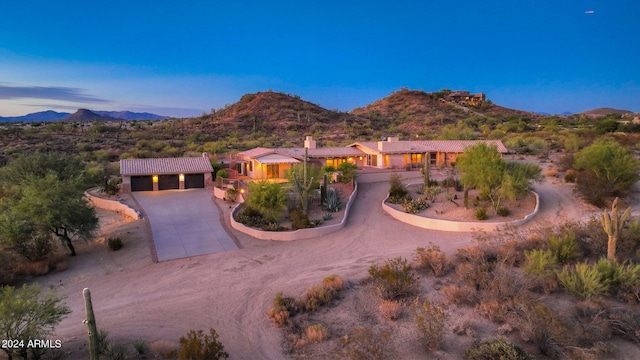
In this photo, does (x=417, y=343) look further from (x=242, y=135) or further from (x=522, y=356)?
(x=242, y=135)

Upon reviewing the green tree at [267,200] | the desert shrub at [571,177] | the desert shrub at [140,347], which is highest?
the desert shrub at [571,177]

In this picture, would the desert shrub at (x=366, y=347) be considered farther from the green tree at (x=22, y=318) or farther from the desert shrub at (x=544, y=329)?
the green tree at (x=22, y=318)

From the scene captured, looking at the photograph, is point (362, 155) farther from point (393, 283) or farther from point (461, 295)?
point (461, 295)

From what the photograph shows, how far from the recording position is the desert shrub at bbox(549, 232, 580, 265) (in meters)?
14.8

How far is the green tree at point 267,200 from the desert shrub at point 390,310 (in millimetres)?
10706

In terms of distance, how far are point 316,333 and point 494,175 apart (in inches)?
629

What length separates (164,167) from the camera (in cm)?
3047

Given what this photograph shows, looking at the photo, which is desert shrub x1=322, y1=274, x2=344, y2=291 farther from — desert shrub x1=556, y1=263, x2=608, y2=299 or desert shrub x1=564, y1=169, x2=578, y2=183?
desert shrub x1=564, y1=169, x2=578, y2=183

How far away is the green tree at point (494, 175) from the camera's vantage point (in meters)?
21.9

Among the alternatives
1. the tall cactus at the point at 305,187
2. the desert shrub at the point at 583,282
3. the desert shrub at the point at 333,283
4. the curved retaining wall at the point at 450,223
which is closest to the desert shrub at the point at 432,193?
the curved retaining wall at the point at 450,223

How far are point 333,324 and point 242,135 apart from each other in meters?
60.7

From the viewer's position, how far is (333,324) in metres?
11.2

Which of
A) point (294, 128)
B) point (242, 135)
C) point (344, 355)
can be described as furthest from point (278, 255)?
point (294, 128)

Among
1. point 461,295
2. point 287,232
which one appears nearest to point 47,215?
point 287,232
